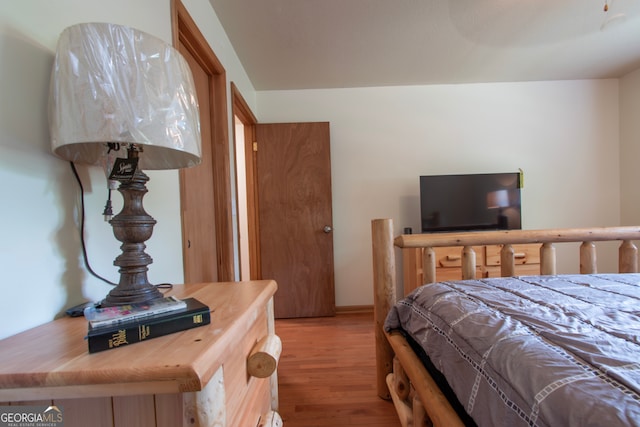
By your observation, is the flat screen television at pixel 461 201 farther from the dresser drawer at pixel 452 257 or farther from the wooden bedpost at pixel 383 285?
the wooden bedpost at pixel 383 285

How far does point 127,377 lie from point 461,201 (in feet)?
9.13

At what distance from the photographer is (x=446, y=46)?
7.04 feet

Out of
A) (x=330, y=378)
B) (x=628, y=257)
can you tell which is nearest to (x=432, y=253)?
(x=330, y=378)

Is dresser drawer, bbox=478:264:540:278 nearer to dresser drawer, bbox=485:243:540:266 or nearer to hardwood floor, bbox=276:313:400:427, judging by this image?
dresser drawer, bbox=485:243:540:266

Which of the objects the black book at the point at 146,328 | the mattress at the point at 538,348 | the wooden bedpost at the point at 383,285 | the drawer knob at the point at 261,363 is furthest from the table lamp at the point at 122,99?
the wooden bedpost at the point at 383,285

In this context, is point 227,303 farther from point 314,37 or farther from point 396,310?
point 314,37

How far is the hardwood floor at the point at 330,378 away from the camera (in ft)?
4.48

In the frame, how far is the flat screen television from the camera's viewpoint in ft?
8.53

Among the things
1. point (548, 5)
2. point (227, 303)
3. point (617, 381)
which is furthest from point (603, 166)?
point (227, 303)

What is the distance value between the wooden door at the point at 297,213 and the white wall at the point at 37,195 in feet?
6.18

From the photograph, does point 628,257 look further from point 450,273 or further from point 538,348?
point 538,348

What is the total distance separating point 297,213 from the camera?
105 inches

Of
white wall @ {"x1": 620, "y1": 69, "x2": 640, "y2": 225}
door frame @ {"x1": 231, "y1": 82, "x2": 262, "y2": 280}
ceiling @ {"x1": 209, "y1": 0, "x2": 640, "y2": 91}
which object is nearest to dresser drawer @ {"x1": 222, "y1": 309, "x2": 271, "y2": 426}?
ceiling @ {"x1": 209, "y1": 0, "x2": 640, "y2": 91}

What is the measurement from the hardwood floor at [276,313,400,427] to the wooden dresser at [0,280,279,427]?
3.59ft
